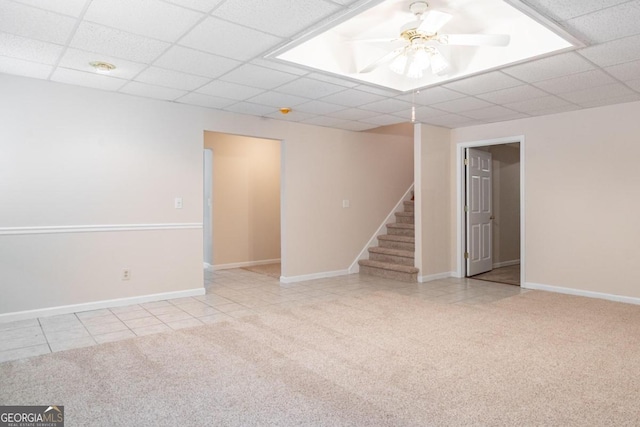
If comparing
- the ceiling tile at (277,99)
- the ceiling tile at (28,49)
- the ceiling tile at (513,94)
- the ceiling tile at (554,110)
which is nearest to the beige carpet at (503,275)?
the ceiling tile at (554,110)

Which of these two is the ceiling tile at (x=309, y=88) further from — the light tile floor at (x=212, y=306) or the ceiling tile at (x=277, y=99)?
the light tile floor at (x=212, y=306)

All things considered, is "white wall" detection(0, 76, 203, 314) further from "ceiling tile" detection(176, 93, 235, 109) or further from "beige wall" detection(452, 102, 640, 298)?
"beige wall" detection(452, 102, 640, 298)

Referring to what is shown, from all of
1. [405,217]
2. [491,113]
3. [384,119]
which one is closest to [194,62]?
[384,119]

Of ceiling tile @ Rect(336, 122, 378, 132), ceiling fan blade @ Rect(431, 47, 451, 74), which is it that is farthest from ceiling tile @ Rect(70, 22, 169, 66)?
ceiling tile @ Rect(336, 122, 378, 132)

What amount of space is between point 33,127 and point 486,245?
6460 millimetres

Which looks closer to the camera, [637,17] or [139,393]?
[139,393]

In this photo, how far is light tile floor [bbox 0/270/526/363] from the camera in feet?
11.0

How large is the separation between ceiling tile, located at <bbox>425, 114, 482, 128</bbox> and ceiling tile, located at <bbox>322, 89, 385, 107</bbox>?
140cm

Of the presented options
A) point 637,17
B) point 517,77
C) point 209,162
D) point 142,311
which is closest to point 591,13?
point 637,17

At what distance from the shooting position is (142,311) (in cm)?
423

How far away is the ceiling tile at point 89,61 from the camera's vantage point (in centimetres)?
325

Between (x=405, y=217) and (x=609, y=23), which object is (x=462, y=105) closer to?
(x=609, y=23)

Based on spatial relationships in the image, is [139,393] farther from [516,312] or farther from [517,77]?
[517,77]

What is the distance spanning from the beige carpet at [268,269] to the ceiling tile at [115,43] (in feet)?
12.7
